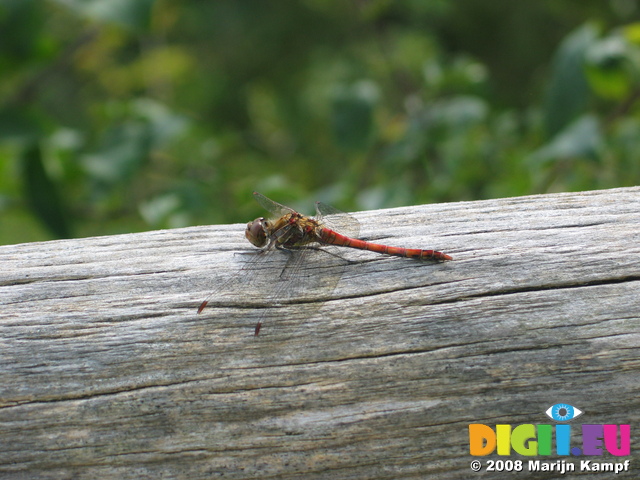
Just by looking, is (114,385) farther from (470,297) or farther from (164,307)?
(470,297)

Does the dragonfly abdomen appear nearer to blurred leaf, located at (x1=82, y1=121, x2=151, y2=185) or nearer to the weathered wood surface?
the weathered wood surface

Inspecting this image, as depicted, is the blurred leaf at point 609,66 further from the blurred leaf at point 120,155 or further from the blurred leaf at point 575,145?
the blurred leaf at point 120,155

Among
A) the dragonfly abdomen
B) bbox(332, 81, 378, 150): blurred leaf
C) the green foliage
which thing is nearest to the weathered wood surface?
the dragonfly abdomen

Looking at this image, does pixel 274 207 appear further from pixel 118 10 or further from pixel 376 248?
pixel 118 10

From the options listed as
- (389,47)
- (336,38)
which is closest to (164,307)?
(389,47)

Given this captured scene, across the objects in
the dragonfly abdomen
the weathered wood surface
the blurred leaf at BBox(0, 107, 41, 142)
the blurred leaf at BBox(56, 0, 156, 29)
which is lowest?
the weathered wood surface

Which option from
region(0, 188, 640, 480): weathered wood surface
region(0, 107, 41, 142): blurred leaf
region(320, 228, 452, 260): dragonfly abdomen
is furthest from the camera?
region(0, 107, 41, 142): blurred leaf

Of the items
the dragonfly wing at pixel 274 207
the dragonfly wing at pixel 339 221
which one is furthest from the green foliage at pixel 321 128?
the dragonfly wing at pixel 339 221
